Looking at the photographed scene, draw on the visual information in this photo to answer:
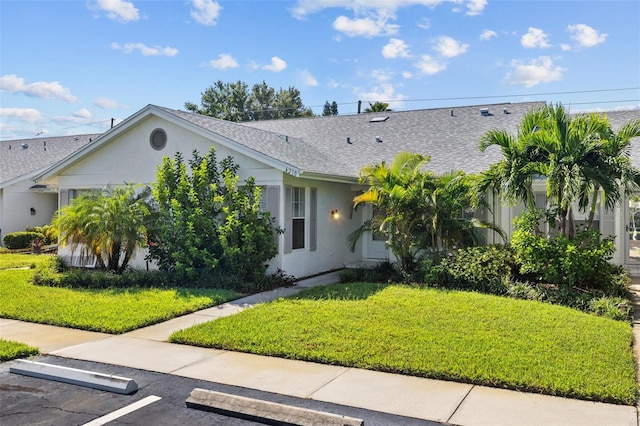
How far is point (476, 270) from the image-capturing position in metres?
10.6

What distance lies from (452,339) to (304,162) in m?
7.54

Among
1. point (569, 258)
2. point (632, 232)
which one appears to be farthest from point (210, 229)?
point (632, 232)

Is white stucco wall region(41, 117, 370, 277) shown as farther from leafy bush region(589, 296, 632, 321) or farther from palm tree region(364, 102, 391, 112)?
palm tree region(364, 102, 391, 112)

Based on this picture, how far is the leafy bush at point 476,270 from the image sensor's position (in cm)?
1044

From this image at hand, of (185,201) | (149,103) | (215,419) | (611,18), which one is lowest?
(215,419)

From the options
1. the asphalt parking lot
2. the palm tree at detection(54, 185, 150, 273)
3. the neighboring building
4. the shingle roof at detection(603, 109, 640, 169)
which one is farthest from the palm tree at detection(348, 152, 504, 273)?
the neighboring building

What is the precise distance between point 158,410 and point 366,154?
1259 cm

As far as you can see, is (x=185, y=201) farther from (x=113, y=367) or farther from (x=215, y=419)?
(x=215, y=419)

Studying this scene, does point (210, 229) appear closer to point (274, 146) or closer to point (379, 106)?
point (274, 146)

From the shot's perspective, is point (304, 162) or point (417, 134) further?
point (417, 134)

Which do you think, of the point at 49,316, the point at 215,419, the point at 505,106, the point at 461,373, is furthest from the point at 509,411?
the point at 505,106

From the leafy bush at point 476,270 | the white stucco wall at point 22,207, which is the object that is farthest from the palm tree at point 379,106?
the leafy bush at point 476,270

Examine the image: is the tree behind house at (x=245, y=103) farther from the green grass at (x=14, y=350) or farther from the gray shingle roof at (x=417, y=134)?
the green grass at (x=14, y=350)

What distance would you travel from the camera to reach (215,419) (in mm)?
4547
